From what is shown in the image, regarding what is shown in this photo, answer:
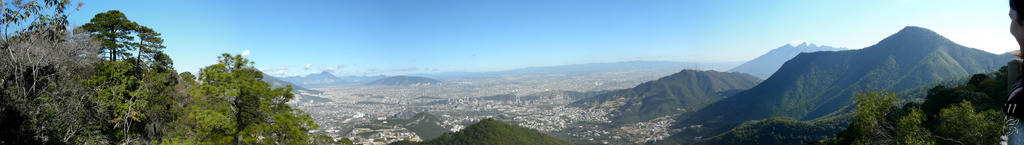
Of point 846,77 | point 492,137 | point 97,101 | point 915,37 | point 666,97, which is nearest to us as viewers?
point 97,101

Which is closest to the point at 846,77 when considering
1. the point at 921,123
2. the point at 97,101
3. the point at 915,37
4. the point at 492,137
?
the point at 915,37

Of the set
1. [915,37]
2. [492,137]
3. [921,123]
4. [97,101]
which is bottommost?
[492,137]

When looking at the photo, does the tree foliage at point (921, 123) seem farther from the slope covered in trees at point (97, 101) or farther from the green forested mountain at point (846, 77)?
the green forested mountain at point (846, 77)

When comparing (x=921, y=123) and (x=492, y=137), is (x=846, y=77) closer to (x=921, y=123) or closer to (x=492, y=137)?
(x=492, y=137)

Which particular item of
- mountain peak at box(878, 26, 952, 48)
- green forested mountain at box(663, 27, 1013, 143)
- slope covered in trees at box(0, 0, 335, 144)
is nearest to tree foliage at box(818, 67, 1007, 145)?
slope covered in trees at box(0, 0, 335, 144)

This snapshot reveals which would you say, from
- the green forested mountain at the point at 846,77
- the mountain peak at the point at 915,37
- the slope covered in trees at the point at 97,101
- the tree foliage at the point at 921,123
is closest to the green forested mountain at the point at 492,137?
the green forested mountain at the point at 846,77

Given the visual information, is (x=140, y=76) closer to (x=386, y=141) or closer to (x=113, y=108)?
(x=113, y=108)

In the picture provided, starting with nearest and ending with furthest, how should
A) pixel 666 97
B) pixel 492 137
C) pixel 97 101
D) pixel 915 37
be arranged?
pixel 97 101 → pixel 492 137 → pixel 915 37 → pixel 666 97
